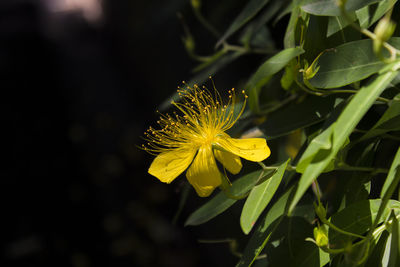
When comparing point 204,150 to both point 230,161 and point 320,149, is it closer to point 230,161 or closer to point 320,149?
point 230,161

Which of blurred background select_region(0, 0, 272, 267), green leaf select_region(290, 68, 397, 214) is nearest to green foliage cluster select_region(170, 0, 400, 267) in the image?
green leaf select_region(290, 68, 397, 214)

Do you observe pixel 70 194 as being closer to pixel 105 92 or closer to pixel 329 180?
pixel 105 92

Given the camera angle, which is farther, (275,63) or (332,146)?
(275,63)

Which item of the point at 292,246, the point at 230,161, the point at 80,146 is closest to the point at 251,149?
the point at 230,161

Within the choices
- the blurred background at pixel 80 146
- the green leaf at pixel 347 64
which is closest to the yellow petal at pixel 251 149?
the green leaf at pixel 347 64

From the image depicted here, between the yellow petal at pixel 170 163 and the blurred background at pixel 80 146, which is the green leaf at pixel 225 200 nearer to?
the yellow petal at pixel 170 163

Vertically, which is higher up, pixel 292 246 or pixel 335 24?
pixel 335 24
